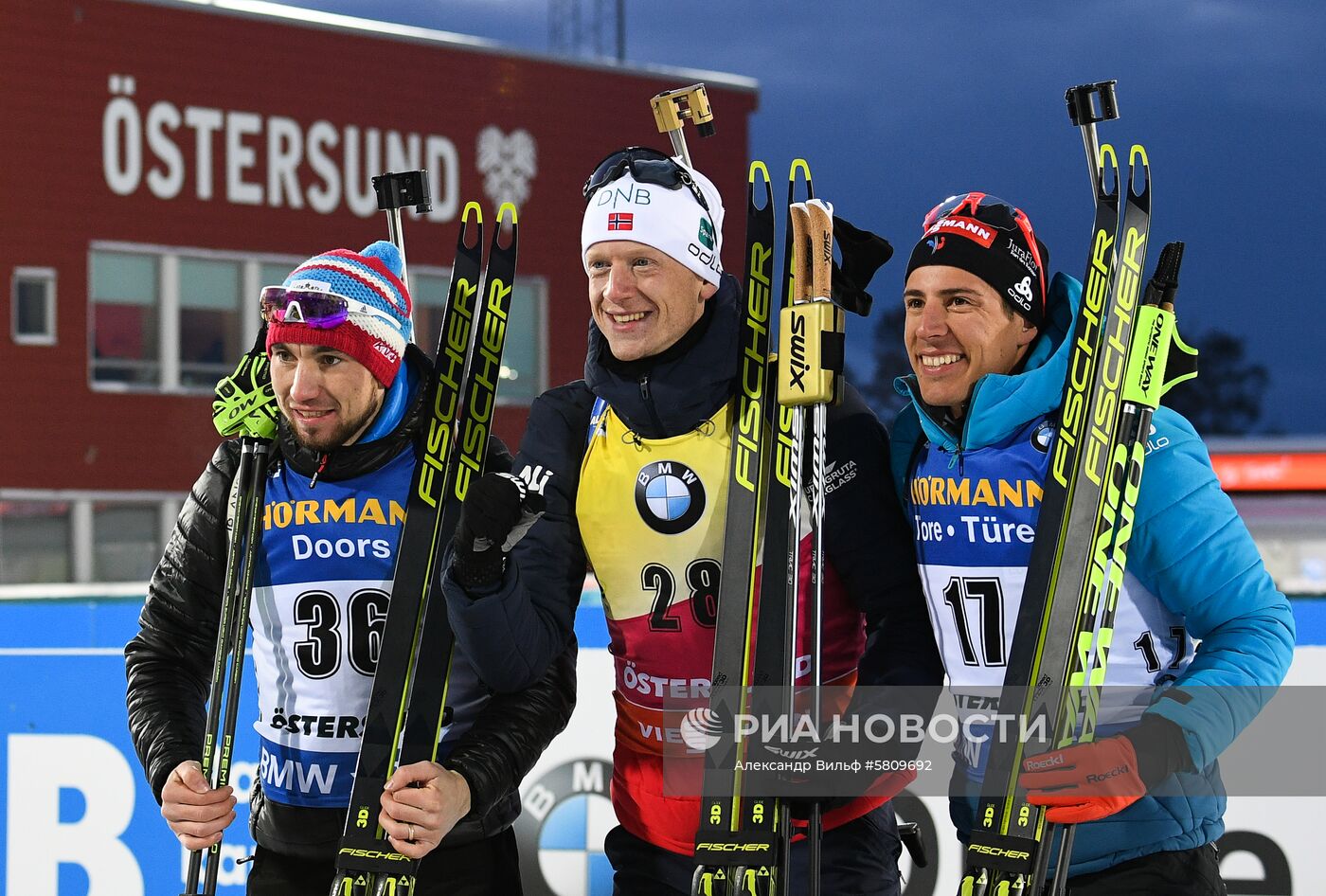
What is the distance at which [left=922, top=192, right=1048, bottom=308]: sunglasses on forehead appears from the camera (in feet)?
8.80

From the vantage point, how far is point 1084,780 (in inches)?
94.3

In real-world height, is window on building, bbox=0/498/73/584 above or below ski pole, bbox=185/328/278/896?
below

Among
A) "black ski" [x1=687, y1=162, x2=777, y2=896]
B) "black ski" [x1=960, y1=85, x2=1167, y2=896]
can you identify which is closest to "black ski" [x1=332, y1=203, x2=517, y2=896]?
"black ski" [x1=687, y1=162, x2=777, y2=896]

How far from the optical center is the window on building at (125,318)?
16953 millimetres

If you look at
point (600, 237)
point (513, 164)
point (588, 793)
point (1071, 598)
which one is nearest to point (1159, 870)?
point (1071, 598)

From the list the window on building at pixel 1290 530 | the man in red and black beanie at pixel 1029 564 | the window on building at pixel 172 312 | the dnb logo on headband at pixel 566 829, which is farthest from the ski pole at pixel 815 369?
the window on building at pixel 172 312

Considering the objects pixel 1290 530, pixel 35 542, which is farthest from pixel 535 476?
pixel 35 542

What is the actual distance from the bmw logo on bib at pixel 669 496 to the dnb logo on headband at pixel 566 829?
6.19 feet

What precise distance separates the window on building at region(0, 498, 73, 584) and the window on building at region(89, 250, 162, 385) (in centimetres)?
166

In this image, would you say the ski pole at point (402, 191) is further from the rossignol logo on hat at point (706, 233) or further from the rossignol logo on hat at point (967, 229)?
the rossignol logo on hat at point (967, 229)

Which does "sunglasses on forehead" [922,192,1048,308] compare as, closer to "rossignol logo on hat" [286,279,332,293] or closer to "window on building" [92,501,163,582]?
"rossignol logo on hat" [286,279,332,293]

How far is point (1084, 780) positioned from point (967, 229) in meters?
0.96

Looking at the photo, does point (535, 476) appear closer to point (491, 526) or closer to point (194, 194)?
point (491, 526)

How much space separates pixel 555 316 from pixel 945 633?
55.0ft
